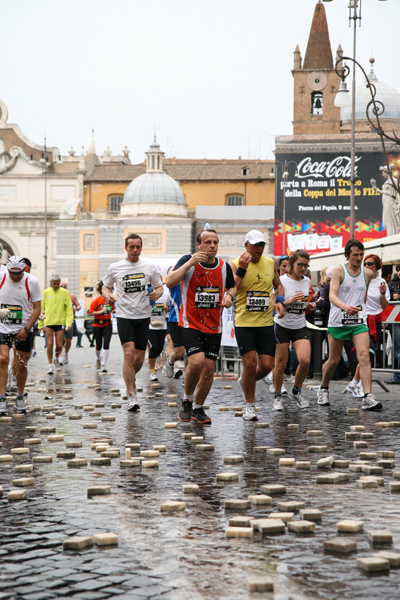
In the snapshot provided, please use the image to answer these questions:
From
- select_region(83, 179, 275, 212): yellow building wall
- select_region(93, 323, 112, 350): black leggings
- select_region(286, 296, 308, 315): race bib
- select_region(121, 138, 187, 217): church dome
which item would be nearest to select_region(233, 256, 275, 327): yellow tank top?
select_region(286, 296, 308, 315): race bib

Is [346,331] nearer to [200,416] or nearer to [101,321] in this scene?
[200,416]

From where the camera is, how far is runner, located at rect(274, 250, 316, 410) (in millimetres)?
11742

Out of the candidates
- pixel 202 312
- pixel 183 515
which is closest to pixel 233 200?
pixel 202 312

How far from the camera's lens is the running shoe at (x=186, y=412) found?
1012cm

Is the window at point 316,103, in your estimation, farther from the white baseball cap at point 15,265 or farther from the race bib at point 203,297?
the race bib at point 203,297

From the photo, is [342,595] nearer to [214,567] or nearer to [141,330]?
[214,567]

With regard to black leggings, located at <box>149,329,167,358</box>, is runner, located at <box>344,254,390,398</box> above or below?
above

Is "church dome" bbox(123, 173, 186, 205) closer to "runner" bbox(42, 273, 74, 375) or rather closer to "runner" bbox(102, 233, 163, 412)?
"runner" bbox(42, 273, 74, 375)

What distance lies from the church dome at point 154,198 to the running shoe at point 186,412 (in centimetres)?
6702

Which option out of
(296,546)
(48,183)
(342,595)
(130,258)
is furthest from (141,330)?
(48,183)

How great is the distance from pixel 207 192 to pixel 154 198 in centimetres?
1129

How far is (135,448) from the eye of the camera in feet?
26.5

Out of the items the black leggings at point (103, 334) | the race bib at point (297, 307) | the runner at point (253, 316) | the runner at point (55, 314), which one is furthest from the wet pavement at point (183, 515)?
the black leggings at point (103, 334)

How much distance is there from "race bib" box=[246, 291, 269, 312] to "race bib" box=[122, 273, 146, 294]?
1.86 meters
